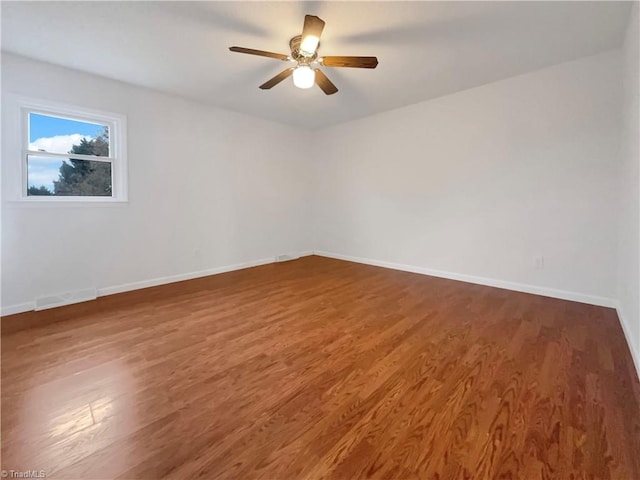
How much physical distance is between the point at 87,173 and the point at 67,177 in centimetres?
19

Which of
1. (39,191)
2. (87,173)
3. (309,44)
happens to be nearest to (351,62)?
(309,44)

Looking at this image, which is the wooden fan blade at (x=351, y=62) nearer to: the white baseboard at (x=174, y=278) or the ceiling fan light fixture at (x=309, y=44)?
the ceiling fan light fixture at (x=309, y=44)

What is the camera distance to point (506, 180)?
353 cm

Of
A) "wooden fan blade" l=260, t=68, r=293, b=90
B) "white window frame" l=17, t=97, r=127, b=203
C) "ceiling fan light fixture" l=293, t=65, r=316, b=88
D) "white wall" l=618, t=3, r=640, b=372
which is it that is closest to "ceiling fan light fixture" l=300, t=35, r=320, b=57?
"ceiling fan light fixture" l=293, t=65, r=316, b=88

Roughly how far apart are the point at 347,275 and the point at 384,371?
2.50 meters

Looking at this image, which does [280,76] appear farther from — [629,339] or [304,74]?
[629,339]

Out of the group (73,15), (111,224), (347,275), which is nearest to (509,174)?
(347,275)

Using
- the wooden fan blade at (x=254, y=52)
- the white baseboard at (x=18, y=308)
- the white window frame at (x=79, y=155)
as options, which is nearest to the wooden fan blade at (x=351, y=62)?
the wooden fan blade at (x=254, y=52)

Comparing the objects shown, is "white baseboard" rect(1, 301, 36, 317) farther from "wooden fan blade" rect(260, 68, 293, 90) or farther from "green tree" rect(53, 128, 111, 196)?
"wooden fan blade" rect(260, 68, 293, 90)

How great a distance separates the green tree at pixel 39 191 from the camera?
298cm

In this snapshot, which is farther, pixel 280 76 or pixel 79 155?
pixel 79 155

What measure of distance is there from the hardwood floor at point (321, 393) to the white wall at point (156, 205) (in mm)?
616

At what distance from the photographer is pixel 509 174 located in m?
3.50

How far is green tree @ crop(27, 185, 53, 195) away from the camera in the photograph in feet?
9.78
